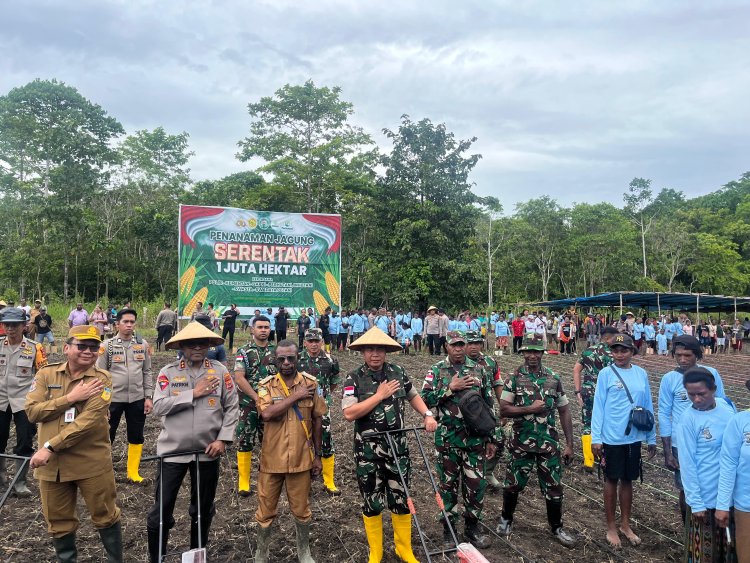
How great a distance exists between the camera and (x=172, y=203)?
111ft

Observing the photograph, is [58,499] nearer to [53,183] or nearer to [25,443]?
[25,443]

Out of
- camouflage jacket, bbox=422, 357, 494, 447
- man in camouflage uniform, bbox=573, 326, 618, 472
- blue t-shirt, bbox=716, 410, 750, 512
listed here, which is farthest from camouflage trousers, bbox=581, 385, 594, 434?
blue t-shirt, bbox=716, 410, 750, 512

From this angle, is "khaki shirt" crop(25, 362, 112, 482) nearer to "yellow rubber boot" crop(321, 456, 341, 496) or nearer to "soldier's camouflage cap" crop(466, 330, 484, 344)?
"yellow rubber boot" crop(321, 456, 341, 496)

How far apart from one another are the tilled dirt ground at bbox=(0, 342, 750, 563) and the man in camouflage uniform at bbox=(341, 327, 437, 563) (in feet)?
1.31

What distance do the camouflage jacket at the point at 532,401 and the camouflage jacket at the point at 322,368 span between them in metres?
2.05

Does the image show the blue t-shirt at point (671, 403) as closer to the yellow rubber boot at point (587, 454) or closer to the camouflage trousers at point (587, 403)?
the camouflage trousers at point (587, 403)

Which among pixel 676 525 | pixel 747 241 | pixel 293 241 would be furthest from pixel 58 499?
pixel 747 241

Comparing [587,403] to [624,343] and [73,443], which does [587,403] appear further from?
[73,443]

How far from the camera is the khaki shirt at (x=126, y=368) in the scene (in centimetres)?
589

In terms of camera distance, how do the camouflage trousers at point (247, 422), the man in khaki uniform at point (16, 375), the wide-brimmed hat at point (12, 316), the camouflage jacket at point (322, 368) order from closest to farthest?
the wide-brimmed hat at point (12, 316)
the man in khaki uniform at point (16, 375)
the camouflage trousers at point (247, 422)
the camouflage jacket at point (322, 368)

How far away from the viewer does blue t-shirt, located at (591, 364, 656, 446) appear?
494cm

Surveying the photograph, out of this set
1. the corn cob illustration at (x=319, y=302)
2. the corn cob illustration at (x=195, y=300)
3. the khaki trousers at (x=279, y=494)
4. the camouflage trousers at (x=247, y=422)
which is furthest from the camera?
the corn cob illustration at (x=319, y=302)

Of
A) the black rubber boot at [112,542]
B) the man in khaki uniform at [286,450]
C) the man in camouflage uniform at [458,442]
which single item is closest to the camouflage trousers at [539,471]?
the man in camouflage uniform at [458,442]

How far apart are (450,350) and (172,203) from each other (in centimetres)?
3264
